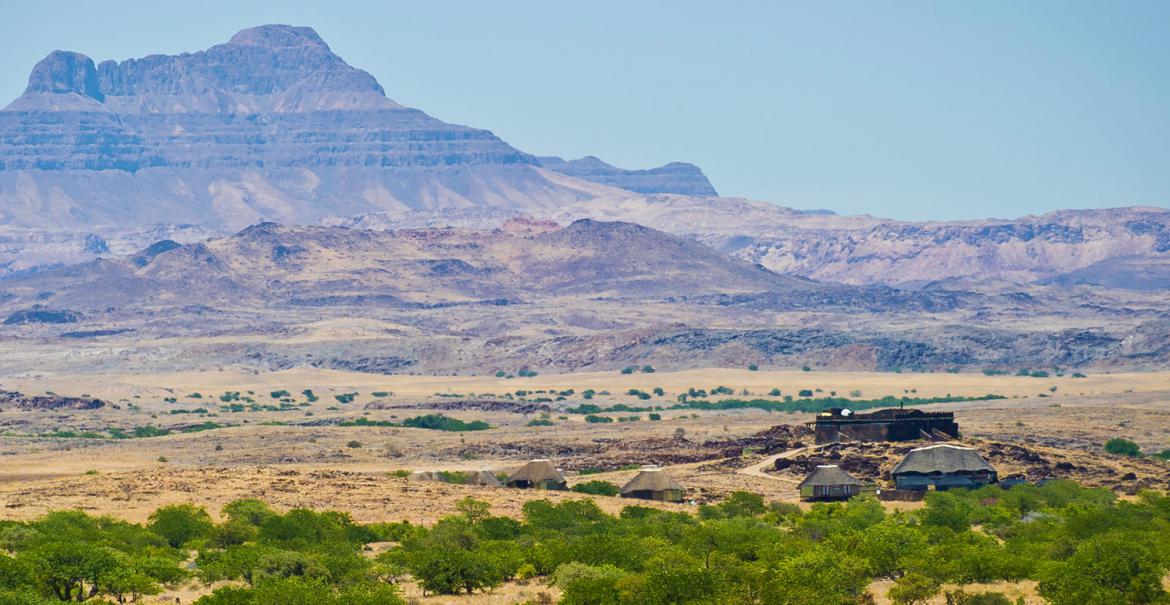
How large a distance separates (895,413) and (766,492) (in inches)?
741

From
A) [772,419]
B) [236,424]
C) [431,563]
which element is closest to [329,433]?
[236,424]

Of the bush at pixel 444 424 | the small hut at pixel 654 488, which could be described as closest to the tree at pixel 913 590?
the small hut at pixel 654 488

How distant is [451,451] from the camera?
397ft

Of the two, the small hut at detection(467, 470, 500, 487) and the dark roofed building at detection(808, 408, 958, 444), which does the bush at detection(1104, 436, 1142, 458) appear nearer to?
the dark roofed building at detection(808, 408, 958, 444)

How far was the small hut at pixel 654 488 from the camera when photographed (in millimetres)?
88275

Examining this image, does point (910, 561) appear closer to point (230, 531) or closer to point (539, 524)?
point (539, 524)

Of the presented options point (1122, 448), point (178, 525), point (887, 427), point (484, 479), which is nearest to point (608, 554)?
point (178, 525)

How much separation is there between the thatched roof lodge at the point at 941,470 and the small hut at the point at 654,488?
1093 centimetres

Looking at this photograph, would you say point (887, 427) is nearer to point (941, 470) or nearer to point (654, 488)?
point (941, 470)

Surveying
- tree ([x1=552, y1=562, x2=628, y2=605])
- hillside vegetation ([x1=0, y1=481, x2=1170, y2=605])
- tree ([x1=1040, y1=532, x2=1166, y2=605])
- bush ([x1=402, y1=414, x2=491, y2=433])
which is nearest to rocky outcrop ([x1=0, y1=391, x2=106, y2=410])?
bush ([x1=402, y1=414, x2=491, y2=433])

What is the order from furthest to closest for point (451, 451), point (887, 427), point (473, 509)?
point (451, 451), point (887, 427), point (473, 509)

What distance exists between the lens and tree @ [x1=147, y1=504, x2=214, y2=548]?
2734 inches

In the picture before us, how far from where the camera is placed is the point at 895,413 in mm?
109000

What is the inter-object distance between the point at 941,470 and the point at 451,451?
Result: 125 feet
